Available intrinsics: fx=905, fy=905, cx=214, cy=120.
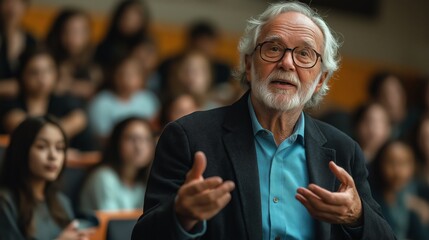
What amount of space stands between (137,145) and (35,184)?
902 mm

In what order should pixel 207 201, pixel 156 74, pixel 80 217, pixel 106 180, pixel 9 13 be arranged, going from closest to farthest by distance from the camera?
pixel 207 201 → pixel 80 217 → pixel 106 180 → pixel 9 13 → pixel 156 74

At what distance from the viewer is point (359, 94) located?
6.59m

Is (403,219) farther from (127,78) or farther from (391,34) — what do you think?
(391,34)

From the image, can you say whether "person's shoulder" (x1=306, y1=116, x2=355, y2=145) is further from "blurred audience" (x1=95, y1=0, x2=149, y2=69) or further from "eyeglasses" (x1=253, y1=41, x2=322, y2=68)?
"blurred audience" (x1=95, y1=0, x2=149, y2=69)

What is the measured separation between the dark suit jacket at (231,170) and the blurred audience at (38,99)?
1981 millimetres

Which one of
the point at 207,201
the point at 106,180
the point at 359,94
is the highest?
the point at 207,201

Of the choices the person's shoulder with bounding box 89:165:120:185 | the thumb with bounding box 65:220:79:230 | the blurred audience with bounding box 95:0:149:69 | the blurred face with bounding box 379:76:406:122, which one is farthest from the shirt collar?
the blurred face with bounding box 379:76:406:122

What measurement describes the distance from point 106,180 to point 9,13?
1.26m

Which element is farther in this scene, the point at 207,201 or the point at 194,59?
the point at 194,59

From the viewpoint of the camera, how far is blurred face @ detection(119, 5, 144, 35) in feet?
16.0

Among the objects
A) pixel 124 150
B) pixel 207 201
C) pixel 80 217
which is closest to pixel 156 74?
pixel 124 150

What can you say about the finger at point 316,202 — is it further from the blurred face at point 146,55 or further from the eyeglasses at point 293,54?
the blurred face at point 146,55

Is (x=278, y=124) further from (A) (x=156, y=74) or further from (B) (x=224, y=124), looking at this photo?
(A) (x=156, y=74)

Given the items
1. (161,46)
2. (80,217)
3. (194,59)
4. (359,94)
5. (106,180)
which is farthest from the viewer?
(359,94)
